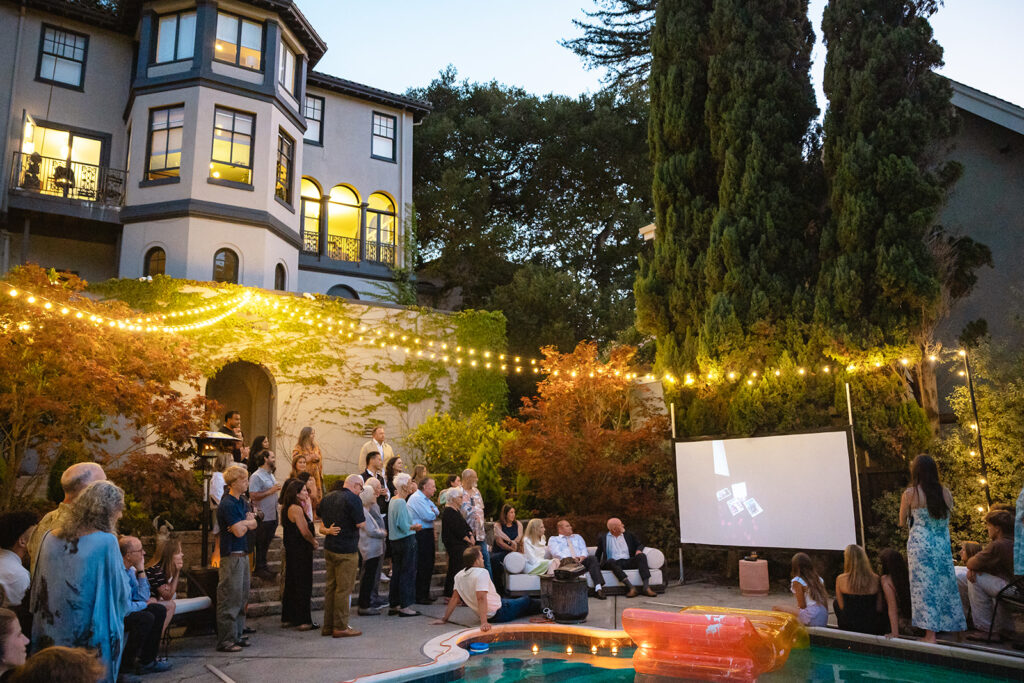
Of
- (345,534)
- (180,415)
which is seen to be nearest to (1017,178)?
(345,534)

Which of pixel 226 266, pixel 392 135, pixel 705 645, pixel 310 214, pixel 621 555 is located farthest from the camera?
pixel 392 135

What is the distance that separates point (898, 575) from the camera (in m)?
6.98

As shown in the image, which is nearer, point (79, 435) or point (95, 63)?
point (79, 435)

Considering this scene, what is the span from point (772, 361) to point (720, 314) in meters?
1.11

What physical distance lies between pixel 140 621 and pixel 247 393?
12.5 m

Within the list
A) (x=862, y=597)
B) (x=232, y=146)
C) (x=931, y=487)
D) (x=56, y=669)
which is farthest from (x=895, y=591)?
(x=232, y=146)

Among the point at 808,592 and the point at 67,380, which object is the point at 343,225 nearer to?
the point at 67,380

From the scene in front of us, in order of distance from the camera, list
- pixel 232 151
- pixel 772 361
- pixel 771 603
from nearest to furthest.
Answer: pixel 771 603, pixel 772 361, pixel 232 151

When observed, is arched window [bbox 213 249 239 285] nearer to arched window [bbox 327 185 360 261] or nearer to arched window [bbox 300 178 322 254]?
arched window [bbox 300 178 322 254]

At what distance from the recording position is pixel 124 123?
18.3 metres

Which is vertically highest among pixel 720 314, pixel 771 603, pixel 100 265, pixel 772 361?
A: pixel 100 265

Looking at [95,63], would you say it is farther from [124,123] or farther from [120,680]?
[120,680]

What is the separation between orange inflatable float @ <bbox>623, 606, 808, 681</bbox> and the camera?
5.88 m

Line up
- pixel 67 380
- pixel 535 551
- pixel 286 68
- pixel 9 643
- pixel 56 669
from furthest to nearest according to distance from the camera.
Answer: pixel 286 68
pixel 535 551
pixel 67 380
pixel 9 643
pixel 56 669
